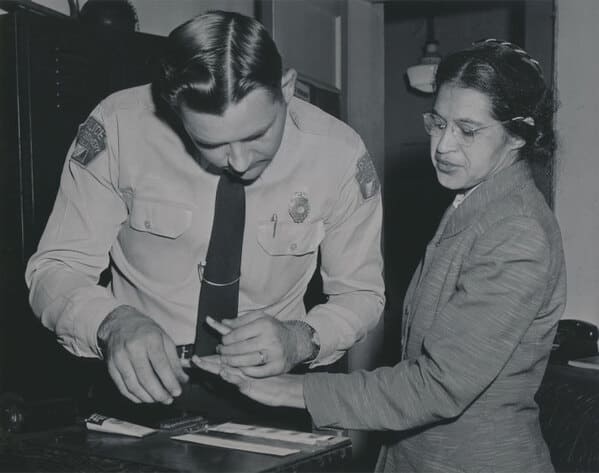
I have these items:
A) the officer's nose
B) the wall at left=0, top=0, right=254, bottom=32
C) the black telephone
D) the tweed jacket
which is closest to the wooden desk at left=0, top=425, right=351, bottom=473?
the tweed jacket

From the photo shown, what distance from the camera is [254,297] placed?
1.90 metres

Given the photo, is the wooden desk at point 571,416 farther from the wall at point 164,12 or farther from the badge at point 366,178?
the wall at point 164,12

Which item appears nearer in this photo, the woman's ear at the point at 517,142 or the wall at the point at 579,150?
the woman's ear at the point at 517,142

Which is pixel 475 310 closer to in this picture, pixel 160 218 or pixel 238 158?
pixel 238 158

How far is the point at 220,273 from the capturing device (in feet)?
5.64

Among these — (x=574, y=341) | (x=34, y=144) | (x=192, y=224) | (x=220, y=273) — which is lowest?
(x=574, y=341)

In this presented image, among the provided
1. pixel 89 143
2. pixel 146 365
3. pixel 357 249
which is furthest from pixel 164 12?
pixel 146 365

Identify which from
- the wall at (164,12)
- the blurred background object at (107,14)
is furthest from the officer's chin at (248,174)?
the wall at (164,12)

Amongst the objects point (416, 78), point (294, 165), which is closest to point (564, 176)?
point (294, 165)

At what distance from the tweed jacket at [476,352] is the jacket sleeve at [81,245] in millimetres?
505

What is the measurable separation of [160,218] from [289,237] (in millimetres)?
321

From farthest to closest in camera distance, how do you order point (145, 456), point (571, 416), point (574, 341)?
point (574, 341), point (571, 416), point (145, 456)

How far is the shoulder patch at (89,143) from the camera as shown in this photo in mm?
1799

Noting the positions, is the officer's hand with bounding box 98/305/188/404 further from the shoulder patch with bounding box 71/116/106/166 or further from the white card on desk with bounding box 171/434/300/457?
the shoulder patch with bounding box 71/116/106/166
